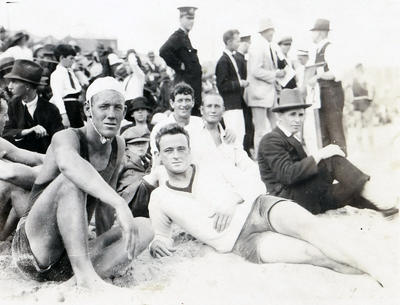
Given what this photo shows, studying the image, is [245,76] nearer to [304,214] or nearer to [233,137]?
[233,137]

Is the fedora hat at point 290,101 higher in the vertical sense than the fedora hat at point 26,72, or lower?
lower

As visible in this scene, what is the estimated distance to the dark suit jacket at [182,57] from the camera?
11.8 feet

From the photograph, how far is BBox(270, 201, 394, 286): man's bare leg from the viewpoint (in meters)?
2.68

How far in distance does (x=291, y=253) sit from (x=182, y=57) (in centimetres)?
161

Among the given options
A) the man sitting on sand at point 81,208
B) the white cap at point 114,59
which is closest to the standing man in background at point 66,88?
the white cap at point 114,59

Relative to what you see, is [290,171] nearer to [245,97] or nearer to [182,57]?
[245,97]

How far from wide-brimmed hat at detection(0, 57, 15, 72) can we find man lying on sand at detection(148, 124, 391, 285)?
1330mm

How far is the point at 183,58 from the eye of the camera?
3.69 metres

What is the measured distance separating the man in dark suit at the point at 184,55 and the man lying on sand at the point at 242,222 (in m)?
0.82

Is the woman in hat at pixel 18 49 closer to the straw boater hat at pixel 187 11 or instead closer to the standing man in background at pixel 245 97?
the straw boater hat at pixel 187 11

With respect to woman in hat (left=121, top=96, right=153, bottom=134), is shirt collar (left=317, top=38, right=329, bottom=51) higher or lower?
higher

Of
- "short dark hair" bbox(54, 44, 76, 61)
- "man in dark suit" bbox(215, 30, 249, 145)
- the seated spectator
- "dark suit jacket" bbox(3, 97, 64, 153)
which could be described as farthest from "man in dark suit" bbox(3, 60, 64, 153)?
"man in dark suit" bbox(215, 30, 249, 145)

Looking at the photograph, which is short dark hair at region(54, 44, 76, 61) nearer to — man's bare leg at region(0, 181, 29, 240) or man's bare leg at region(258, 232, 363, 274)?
man's bare leg at region(0, 181, 29, 240)

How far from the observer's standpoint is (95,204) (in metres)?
2.78
